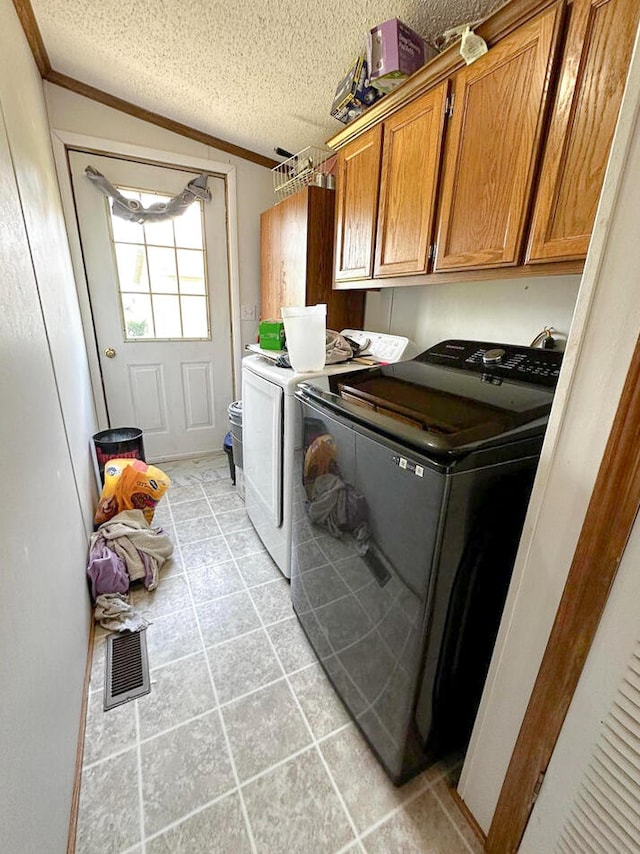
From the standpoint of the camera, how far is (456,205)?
1.21 meters

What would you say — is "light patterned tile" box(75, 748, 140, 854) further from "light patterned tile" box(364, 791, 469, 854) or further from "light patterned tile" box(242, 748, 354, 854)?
"light patterned tile" box(364, 791, 469, 854)

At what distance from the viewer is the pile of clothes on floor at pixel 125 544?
1580mm

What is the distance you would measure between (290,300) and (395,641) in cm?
194

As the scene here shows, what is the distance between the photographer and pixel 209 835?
939 mm

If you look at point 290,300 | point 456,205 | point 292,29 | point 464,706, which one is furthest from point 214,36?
point 464,706

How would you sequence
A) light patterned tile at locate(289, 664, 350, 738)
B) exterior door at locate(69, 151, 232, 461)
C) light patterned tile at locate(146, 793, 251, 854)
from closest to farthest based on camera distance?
light patterned tile at locate(146, 793, 251, 854) < light patterned tile at locate(289, 664, 350, 738) < exterior door at locate(69, 151, 232, 461)

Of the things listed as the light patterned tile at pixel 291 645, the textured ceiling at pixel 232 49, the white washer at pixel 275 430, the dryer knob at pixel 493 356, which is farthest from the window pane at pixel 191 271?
the light patterned tile at pixel 291 645

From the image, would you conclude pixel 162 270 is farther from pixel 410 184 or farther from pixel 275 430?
pixel 410 184

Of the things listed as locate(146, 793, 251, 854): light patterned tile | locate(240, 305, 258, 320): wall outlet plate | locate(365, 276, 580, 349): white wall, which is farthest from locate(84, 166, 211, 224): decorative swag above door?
locate(146, 793, 251, 854): light patterned tile

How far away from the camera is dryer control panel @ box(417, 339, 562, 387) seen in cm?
113

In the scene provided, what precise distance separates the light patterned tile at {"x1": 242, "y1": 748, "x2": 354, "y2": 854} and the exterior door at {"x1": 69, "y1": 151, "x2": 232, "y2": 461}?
2.49 meters

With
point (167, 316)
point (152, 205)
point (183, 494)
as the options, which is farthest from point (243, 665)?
point (152, 205)

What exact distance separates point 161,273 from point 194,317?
0.39 m

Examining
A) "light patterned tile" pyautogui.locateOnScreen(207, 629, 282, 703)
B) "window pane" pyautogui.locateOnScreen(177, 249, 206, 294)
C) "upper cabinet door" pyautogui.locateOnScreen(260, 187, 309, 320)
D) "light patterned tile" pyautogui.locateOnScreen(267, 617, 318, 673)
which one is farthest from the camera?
"window pane" pyautogui.locateOnScreen(177, 249, 206, 294)
